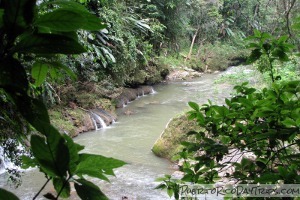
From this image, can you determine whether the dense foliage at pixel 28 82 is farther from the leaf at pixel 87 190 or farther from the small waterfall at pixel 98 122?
the small waterfall at pixel 98 122

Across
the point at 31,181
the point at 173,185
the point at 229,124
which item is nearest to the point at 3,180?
the point at 31,181

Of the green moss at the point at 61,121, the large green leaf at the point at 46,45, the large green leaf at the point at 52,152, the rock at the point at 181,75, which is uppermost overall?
the large green leaf at the point at 46,45

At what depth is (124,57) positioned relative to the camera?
8.87 meters

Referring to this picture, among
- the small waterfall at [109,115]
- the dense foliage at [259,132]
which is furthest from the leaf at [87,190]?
the small waterfall at [109,115]

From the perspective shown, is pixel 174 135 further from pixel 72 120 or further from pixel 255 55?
pixel 255 55

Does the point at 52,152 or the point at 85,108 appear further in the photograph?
the point at 85,108

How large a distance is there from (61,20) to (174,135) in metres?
5.08

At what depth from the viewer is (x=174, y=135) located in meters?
5.43

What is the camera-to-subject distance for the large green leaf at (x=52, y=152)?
0.41 meters

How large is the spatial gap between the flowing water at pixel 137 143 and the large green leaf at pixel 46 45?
4.14 feet

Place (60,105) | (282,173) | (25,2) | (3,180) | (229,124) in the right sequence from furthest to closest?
1. (60,105)
2. (3,180)
3. (229,124)
4. (282,173)
5. (25,2)

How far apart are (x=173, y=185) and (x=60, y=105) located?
6455 millimetres

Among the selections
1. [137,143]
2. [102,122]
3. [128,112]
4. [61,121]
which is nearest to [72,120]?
[61,121]

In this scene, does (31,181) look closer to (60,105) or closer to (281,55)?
(60,105)
